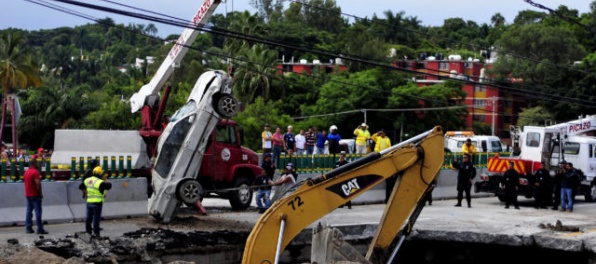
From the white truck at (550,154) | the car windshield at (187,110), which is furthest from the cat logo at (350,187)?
the white truck at (550,154)

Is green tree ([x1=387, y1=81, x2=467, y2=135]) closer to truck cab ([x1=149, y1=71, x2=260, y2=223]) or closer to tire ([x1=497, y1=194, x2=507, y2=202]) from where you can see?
tire ([x1=497, y1=194, x2=507, y2=202])

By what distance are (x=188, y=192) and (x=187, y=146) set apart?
1000 millimetres

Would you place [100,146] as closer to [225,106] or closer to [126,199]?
[126,199]

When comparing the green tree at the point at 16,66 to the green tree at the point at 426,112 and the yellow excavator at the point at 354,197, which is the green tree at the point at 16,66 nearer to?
the green tree at the point at 426,112

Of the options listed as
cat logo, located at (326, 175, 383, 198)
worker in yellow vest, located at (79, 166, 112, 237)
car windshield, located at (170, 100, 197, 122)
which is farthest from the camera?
car windshield, located at (170, 100, 197, 122)

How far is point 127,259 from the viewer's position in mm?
18547

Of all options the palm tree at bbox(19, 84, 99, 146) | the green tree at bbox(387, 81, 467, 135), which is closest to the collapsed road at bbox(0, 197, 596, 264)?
the palm tree at bbox(19, 84, 99, 146)

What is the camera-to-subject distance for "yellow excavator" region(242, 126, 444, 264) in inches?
575

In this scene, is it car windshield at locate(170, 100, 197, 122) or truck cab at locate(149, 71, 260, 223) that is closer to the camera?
truck cab at locate(149, 71, 260, 223)

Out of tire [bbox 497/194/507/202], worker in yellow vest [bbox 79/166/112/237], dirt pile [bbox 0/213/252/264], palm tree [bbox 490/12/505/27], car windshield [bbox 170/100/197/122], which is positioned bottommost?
dirt pile [bbox 0/213/252/264]

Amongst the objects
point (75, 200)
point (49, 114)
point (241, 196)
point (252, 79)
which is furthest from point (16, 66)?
point (75, 200)

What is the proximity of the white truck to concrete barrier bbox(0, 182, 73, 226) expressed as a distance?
1399cm

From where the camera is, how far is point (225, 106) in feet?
69.5

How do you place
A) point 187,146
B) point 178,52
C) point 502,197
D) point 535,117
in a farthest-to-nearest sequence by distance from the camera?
Result: point 535,117, point 502,197, point 178,52, point 187,146
